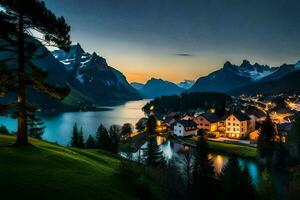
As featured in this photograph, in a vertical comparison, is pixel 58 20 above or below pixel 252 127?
above

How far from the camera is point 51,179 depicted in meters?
14.9

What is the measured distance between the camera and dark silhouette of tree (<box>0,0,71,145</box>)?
21.2 m

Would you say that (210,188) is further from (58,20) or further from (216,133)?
(216,133)

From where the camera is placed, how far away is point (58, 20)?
74.3 ft

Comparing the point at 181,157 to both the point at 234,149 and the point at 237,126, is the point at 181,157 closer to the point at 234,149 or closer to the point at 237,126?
the point at 234,149

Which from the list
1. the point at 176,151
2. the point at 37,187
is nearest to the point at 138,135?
the point at 176,151

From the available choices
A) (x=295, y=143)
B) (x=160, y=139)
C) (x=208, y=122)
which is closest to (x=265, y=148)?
(x=295, y=143)

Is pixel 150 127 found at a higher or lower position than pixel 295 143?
lower

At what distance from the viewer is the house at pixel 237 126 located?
3664 inches

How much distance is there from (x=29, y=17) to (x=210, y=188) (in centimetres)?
2338

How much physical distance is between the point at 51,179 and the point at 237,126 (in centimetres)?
8585

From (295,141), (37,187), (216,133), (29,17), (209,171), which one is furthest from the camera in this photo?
(216,133)

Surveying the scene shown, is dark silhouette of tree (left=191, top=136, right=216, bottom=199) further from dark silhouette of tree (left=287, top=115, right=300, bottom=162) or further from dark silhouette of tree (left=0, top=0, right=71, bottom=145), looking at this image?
dark silhouette of tree (left=287, top=115, right=300, bottom=162)

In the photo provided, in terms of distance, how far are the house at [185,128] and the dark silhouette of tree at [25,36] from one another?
76.2 meters
